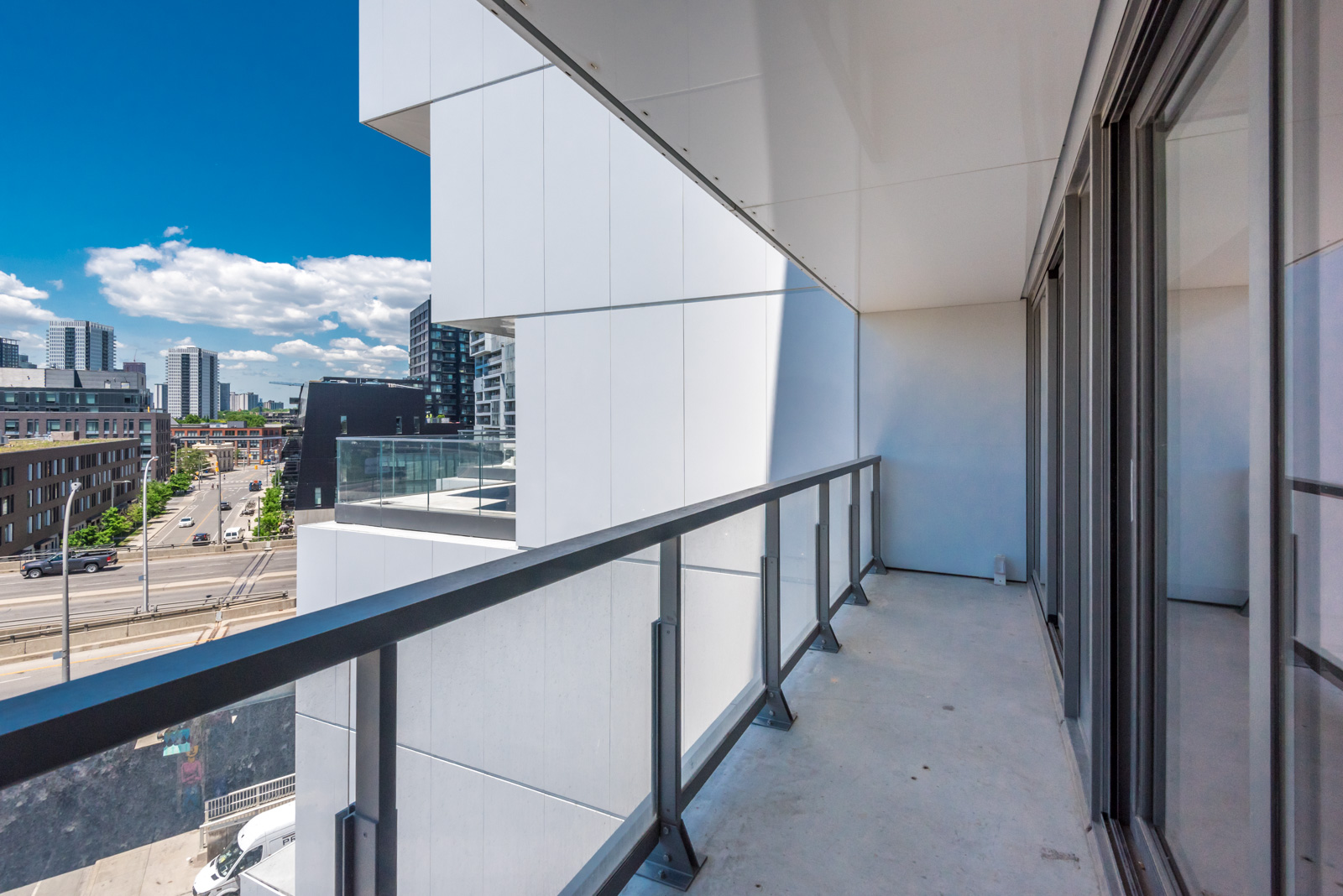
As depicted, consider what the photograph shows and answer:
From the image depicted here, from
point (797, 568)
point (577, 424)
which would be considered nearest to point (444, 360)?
point (577, 424)

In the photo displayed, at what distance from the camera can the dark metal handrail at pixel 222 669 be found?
1.73 feet

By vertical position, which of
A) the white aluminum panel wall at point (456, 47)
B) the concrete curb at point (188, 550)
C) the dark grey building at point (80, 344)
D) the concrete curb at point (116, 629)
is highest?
the dark grey building at point (80, 344)

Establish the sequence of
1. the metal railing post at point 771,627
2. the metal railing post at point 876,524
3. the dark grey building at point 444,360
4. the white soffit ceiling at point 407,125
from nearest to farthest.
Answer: the metal railing post at point 771,627, the metal railing post at point 876,524, the white soffit ceiling at point 407,125, the dark grey building at point 444,360

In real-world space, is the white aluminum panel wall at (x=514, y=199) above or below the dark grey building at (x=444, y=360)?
below

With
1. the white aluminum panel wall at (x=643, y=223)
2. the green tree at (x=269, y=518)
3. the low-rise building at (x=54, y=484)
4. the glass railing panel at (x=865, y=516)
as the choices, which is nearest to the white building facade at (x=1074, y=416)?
the glass railing panel at (x=865, y=516)

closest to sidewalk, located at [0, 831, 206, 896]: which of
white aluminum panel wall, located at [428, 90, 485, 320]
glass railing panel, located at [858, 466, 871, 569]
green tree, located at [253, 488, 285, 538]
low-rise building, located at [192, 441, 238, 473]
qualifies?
glass railing panel, located at [858, 466, 871, 569]

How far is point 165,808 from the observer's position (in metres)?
0.66

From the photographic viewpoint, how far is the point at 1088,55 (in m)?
1.66

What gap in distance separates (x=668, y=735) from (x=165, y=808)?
4.28 ft

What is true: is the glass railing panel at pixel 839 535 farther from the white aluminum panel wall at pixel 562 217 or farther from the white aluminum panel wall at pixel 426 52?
the white aluminum panel wall at pixel 426 52

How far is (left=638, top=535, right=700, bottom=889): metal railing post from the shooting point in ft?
5.62

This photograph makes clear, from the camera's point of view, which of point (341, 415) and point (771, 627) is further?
point (341, 415)

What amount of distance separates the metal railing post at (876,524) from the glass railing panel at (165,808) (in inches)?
Result: 190

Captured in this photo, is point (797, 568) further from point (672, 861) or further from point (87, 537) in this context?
point (87, 537)
